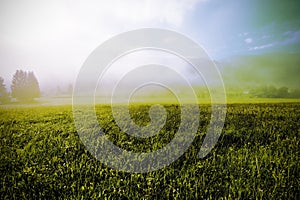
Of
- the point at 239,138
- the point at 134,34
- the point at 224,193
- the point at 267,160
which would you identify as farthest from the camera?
the point at 134,34

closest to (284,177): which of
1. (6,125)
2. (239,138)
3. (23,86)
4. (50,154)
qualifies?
(239,138)

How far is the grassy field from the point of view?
3510mm

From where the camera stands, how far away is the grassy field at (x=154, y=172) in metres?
3.51

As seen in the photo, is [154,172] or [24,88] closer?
[154,172]

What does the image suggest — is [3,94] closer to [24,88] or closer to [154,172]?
[24,88]

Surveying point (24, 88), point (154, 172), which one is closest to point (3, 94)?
point (24, 88)

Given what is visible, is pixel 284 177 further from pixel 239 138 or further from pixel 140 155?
pixel 140 155

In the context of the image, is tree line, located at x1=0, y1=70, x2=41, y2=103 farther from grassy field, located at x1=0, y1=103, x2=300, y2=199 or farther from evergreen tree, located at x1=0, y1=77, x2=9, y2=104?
grassy field, located at x1=0, y1=103, x2=300, y2=199

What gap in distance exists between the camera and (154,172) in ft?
13.4

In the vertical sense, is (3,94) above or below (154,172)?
above

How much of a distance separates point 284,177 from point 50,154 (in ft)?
13.7

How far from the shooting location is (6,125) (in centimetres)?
773

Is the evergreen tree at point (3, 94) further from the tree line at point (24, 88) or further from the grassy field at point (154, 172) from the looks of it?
the grassy field at point (154, 172)

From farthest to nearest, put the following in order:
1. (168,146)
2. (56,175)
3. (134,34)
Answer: (134,34)
(168,146)
(56,175)
